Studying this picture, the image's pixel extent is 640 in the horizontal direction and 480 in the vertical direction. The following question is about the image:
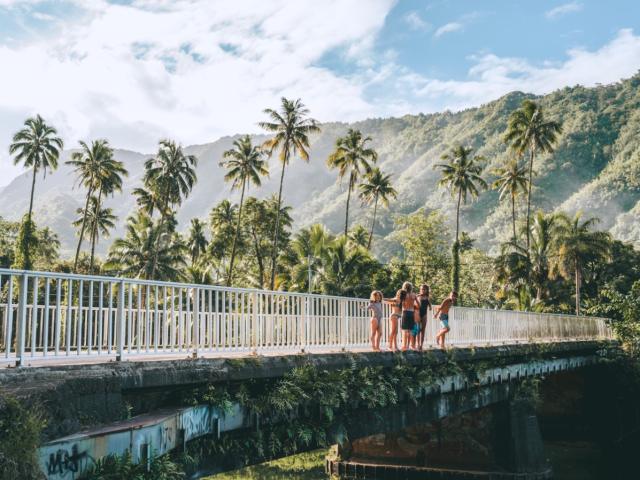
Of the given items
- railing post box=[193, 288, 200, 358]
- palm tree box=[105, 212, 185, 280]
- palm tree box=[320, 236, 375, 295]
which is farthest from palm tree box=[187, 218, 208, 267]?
railing post box=[193, 288, 200, 358]

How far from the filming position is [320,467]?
80.0ft

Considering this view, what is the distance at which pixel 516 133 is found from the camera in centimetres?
5309

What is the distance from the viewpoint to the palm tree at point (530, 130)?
171 feet

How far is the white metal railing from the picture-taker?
6797 millimetres

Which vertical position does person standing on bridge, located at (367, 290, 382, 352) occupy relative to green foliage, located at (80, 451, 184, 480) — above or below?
above

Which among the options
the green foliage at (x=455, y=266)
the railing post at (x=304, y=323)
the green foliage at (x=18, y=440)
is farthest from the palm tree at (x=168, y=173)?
the green foliage at (x=18, y=440)

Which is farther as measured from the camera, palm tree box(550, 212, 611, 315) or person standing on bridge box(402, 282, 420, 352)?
palm tree box(550, 212, 611, 315)

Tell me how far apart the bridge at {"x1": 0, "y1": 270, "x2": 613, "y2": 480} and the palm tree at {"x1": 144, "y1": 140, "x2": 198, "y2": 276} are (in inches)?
1429

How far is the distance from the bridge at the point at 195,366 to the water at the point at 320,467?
7.28 metres

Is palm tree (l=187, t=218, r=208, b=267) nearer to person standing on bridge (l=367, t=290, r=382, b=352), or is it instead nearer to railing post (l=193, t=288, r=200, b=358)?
person standing on bridge (l=367, t=290, r=382, b=352)

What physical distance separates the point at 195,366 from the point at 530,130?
48.8 meters

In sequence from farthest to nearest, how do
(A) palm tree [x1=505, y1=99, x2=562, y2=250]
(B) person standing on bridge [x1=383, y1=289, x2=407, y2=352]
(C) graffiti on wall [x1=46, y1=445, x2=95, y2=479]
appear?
(A) palm tree [x1=505, y1=99, x2=562, y2=250]
(B) person standing on bridge [x1=383, y1=289, x2=407, y2=352]
(C) graffiti on wall [x1=46, y1=445, x2=95, y2=479]

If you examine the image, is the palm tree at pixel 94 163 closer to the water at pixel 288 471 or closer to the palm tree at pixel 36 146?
the palm tree at pixel 36 146

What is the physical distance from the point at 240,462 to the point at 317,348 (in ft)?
11.7
